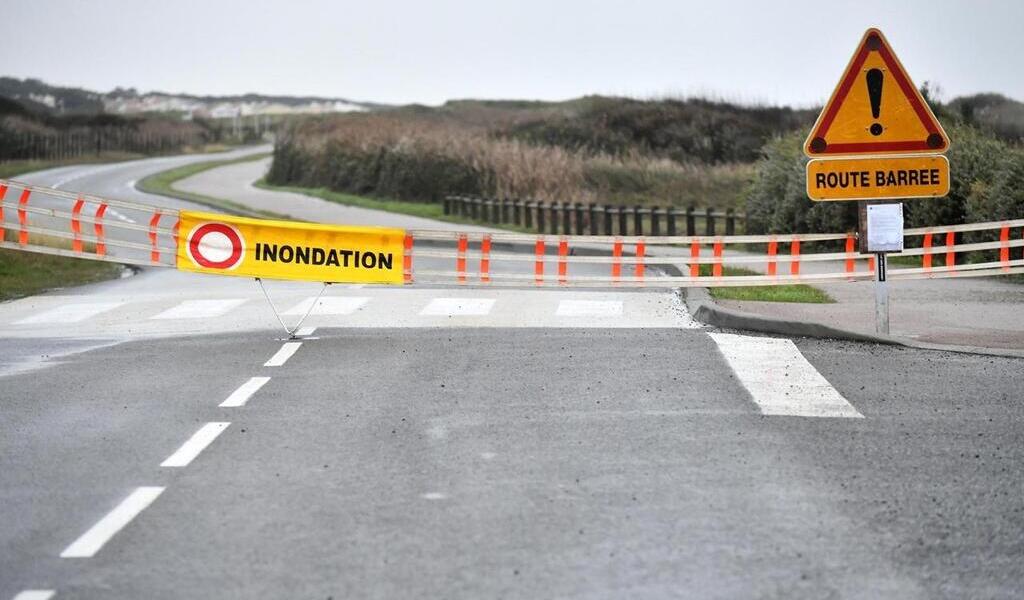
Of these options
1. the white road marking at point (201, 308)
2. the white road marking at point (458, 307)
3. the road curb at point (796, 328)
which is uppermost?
the road curb at point (796, 328)

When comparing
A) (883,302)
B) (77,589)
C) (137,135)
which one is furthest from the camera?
(137,135)

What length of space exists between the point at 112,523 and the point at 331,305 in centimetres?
1200

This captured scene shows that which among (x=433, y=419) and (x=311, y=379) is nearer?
(x=433, y=419)

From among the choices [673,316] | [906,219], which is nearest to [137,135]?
[906,219]

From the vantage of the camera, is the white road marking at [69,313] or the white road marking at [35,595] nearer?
the white road marking at [35,595]

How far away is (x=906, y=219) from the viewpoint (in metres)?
27.9

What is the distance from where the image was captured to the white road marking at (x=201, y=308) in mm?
18469

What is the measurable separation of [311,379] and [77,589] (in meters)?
6.15

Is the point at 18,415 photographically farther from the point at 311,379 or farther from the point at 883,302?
the point at 883,302

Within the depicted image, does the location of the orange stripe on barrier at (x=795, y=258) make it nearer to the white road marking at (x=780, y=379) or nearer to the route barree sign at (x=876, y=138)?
the white road marking at (x=780, y=379)

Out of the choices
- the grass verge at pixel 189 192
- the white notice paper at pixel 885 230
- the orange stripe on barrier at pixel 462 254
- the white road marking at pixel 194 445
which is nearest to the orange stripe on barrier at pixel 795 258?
the orange stripe on barrier at pixel 462 254

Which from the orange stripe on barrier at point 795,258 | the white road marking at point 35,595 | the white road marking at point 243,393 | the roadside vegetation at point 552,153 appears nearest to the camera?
the white road marking at point 35,595

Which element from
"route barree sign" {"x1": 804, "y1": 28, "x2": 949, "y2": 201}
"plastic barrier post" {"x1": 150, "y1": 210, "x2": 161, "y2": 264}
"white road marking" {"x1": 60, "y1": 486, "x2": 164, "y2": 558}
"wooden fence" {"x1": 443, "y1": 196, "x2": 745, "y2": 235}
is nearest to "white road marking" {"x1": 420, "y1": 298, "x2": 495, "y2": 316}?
"plastic barrier post" {"x1": 150, "y1": 210, "x2": 161, "y2": 264}

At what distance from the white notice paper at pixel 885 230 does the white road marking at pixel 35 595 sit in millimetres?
9606
